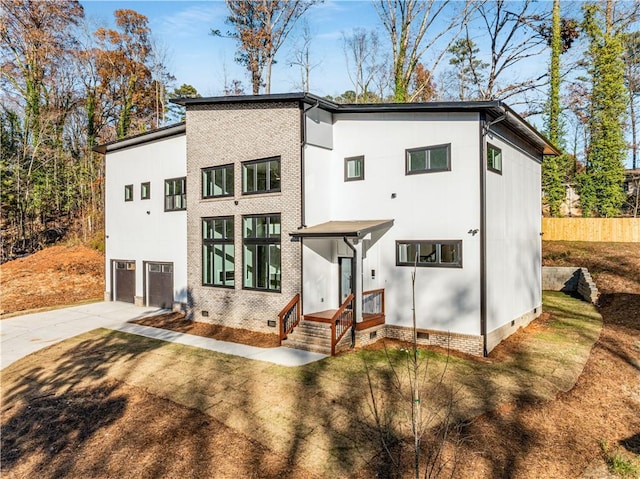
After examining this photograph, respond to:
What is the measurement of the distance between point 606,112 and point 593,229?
30.9ft

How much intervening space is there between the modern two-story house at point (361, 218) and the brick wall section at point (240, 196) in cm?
5

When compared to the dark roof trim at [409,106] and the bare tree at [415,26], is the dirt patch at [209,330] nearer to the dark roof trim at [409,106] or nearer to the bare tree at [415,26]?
the dark roof trim at [409,106]

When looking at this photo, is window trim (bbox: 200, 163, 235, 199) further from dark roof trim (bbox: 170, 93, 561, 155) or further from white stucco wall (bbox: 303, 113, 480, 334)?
white stucco wall (bbox: 303, 113, 480, 334)

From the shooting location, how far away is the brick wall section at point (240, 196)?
12.4 m

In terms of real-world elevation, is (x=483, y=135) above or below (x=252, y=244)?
above

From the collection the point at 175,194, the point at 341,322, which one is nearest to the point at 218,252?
the point at 175,194

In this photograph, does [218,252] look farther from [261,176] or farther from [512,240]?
[512,240]

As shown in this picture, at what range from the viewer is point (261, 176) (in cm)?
1332

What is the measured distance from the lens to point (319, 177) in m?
12.8

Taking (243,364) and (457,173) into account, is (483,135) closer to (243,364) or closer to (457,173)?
(457,173)

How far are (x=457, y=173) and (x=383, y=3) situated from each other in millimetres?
19658

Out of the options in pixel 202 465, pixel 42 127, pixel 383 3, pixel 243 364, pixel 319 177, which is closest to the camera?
pixel 202 465

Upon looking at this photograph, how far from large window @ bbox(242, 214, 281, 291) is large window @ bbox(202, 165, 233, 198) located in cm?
145

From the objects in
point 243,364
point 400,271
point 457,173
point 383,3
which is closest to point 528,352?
point 400,271
